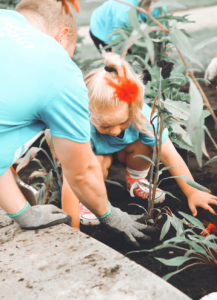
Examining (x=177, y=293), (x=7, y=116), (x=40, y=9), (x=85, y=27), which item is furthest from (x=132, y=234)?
(x=85, y=27)

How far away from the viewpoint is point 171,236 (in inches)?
44.3

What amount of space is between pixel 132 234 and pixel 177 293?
1.54ft

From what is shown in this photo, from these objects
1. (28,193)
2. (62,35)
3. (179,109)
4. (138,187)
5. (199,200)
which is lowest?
(138,187)

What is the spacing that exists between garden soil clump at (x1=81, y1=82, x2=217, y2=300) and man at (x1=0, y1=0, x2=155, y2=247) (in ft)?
0.28

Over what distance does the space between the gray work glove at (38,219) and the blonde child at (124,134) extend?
0.21 metres

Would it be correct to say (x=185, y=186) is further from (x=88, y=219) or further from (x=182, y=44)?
(x=182, y=44)

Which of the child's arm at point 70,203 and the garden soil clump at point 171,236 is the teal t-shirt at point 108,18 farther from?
the child's arm at point 70,203

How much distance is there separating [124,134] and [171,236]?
1.74 feet

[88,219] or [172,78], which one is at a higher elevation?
[172,78]

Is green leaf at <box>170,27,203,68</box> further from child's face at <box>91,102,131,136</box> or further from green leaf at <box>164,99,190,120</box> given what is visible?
child's face at <box>91,102,131,136</box>

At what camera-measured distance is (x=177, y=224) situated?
2.96ft

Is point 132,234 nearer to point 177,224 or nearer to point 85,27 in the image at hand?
point 177,224

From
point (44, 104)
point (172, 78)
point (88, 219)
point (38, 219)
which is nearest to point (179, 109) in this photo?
point (172, 78)

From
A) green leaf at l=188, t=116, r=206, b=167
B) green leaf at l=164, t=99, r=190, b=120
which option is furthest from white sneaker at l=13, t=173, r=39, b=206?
green leaf at l=188, t=116, r=206, b=167
